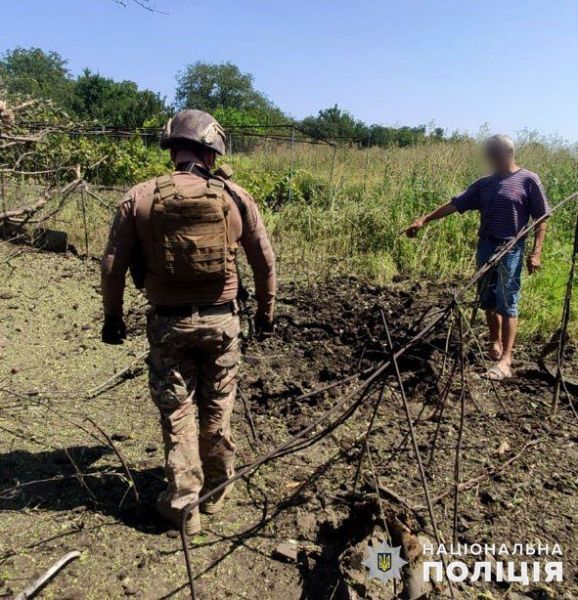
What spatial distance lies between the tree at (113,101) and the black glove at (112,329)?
24596mm

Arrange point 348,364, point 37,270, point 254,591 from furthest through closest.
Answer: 1. point 37,270
2. point 348,364
3. point 254,591

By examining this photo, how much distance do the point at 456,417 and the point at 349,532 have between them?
142 cm

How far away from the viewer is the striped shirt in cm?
393

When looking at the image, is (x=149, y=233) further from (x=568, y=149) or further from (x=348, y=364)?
(x=568, y=149)

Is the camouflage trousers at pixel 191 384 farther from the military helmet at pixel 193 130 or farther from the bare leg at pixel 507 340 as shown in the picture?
the bare leg at pixel 507 340

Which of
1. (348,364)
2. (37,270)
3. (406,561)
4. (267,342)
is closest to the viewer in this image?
(406,561)

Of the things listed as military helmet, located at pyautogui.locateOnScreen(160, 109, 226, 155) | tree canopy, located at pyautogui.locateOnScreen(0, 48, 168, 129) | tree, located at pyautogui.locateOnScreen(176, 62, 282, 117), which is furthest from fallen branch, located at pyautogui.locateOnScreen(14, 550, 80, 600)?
tree, located at pyautogui.locateOnScreen(176, 62, 282, 117)

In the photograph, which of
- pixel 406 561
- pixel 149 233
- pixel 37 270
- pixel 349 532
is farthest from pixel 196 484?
pixel 37 270

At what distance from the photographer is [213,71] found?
193 ft

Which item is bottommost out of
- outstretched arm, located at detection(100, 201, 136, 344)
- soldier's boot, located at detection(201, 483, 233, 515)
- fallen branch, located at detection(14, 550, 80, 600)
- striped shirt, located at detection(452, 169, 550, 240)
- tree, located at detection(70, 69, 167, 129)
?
fallen branch, located at detection(14, 550, 80, 600)

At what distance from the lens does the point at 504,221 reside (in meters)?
3.98

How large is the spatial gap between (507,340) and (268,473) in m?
2.12
